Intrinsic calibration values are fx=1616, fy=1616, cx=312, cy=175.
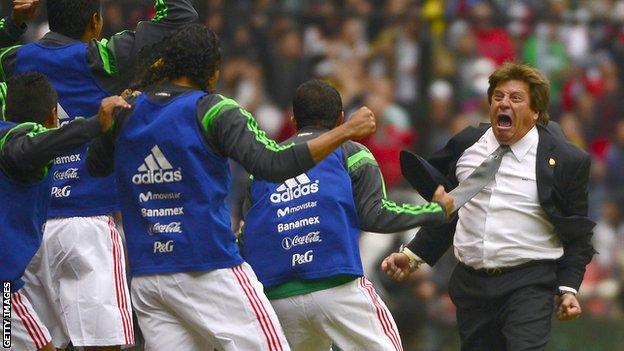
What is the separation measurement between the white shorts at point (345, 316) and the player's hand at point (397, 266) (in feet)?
0.98

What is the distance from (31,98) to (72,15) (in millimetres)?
743

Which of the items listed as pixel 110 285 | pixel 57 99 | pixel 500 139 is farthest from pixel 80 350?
pixel 500 139

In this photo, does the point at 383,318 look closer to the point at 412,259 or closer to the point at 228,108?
the point at 412,259

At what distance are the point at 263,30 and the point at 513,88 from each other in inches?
209

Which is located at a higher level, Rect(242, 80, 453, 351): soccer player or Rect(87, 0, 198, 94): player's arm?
Rect(87, 0, 198, 94): player's arm

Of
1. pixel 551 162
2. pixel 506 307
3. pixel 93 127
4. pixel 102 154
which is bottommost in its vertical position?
pixel 506 307

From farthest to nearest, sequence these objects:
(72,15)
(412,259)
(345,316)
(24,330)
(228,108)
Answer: (412,259), (72,15), (345,316), (24,330), (228,108)

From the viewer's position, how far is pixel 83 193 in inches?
342

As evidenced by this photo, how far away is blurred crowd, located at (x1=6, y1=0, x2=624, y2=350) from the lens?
1384cm

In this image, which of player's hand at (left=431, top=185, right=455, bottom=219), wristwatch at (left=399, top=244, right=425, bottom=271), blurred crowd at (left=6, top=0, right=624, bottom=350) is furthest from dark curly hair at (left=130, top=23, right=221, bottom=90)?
blurred crowd at (left=6, top=0, right=624, bottom=350)

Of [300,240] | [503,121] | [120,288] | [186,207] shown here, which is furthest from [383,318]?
[186,207]

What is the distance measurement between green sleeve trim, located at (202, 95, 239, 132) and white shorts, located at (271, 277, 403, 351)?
144 centimetres

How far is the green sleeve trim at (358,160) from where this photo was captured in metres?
8.54

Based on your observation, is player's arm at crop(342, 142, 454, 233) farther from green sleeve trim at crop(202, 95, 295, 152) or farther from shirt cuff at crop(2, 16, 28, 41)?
shirt cuff at crop(2, 16, 28, 41)
